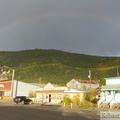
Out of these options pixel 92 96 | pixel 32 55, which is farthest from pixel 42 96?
pixel 32 55

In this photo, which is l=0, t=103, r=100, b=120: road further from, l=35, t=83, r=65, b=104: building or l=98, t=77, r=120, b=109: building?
l=35, t=83, r=65, b=104: building

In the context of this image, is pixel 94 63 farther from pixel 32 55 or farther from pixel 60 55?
pixel 32 55

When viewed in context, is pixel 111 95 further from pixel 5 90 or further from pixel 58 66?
pixel 58 66

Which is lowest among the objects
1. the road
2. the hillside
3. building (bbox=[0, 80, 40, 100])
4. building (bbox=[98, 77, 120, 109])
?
the road

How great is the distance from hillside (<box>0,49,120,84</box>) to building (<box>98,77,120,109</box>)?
72317 millimetres

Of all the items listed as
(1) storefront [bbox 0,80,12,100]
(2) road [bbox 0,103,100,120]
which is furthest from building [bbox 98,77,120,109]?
(1) storefront [bbox 0,80,12,100]

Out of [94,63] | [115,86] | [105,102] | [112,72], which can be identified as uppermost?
[94,63]

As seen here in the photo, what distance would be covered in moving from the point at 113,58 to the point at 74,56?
110 ft

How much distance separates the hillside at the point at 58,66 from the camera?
128875 mm

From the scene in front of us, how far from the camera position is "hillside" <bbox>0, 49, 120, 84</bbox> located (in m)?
129

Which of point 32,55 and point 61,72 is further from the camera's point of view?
point 32,55

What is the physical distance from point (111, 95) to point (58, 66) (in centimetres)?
11227

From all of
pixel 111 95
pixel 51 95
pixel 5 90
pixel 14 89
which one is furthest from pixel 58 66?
pixel 111 95

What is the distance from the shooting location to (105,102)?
45.6 metres
